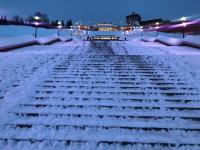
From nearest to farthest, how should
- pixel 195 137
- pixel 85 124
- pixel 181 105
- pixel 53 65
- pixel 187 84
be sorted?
pixel 195 137 < pixel 85 124 < pixel 181 105 < pixel 187 84 < pixel 53 65

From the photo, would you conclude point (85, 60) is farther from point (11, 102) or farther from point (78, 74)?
point (11, 102)

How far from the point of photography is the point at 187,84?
280 inches

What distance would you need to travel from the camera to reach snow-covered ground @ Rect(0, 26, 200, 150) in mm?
4250

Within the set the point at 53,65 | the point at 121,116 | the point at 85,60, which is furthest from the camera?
the point at 85,60

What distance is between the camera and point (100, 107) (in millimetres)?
5652

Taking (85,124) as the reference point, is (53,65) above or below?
above

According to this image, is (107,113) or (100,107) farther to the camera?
(100,107)

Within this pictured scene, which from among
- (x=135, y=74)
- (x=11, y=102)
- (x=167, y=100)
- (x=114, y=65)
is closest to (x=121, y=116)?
(x=167, y=100)

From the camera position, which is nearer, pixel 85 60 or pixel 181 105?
pixel 181 105

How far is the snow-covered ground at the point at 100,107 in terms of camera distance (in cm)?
425

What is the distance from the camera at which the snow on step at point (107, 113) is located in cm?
423

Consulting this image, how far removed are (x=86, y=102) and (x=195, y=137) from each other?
2.52 meters

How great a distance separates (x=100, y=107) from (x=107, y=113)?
14.2 inches

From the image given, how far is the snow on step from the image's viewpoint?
4230 millimetres
